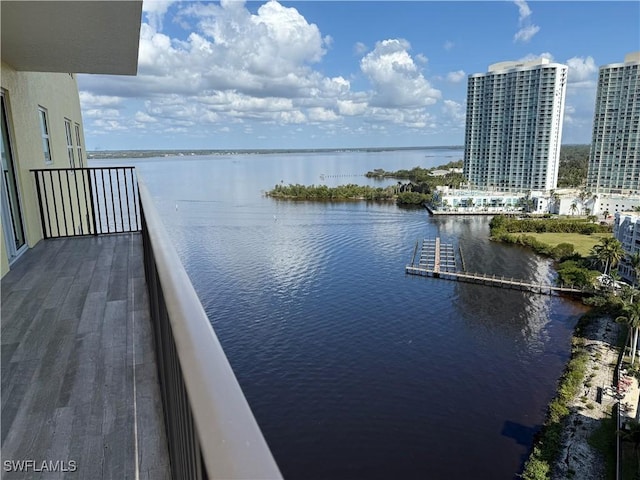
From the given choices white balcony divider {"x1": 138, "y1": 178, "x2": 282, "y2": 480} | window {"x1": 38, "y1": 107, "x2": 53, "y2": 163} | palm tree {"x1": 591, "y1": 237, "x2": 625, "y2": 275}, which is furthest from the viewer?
palm tree {"x1": 591, "y1": 237, "x2": 625, "y2": 275}

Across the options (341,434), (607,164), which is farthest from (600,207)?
(341,434)

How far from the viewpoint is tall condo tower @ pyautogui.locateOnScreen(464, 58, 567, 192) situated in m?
55.9

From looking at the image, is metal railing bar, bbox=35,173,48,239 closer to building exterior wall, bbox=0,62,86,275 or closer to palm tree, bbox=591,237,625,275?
building exterior wall, bbox=0,62,86,275

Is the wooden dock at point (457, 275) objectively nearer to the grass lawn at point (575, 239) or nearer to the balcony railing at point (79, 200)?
the grass lawn at point (575, 239)

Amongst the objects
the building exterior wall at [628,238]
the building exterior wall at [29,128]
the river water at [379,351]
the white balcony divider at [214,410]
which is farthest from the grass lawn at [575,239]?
the white balcony divider at [214,410]

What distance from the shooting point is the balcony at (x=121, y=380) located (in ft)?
1.77

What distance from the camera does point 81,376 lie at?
2.18 metres

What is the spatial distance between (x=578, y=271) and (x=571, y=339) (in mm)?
8033

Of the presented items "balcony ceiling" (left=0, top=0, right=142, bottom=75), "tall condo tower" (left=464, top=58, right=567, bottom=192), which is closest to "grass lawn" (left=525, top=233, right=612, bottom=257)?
"tall condo tower" (left=464, top=58, right=567, bottom=192)

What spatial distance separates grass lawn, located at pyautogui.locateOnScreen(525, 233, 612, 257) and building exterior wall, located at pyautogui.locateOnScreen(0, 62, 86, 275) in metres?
35.2

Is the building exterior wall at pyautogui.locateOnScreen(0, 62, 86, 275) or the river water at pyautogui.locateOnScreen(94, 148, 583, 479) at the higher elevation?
the building exterior wall at pyautogui.locateOnScreen(0, 62, 86, 275)
